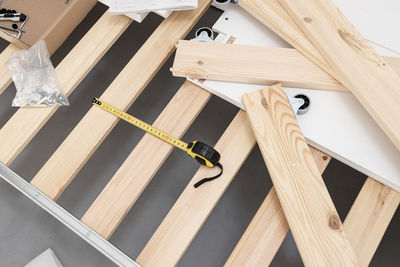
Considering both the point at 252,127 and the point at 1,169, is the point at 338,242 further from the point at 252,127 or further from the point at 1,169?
the point at 1,169

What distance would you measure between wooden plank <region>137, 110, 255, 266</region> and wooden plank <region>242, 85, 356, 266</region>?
77mm

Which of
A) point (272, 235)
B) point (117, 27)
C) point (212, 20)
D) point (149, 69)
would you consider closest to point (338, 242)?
point (272, 235)

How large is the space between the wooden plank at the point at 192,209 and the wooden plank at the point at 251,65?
0.57 ft

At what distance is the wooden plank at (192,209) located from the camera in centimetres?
108

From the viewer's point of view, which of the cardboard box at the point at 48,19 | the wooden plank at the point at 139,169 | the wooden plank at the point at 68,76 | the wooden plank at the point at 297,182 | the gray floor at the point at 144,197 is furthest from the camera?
the gray floor at the point at 144,197

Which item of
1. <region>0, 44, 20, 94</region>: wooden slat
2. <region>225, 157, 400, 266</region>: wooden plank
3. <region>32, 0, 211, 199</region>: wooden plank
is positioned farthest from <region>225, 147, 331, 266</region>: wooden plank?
<region>0, 44, 20, 94</region>: wooden slat

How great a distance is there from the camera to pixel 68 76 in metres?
1.31

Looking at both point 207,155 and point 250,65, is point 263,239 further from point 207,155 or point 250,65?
point 250,65

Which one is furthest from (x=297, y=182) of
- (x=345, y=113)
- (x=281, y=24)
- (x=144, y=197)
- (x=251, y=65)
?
(x=144, y=197)

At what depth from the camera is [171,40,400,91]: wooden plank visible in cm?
122

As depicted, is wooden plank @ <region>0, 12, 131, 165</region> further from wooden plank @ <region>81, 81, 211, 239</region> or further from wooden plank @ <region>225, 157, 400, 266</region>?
wooden plank @ <region>225, 157, 400, 266</region>

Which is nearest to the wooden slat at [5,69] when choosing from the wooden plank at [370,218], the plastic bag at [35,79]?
the plastic bag at [35,79]

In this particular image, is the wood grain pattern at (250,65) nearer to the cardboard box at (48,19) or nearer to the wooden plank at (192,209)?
the wooden plank at (192,209)

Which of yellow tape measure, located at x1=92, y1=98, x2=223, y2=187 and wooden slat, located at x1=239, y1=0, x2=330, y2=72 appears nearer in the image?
yellow tape measure, located at x1=92, y1=98, x2=223, y2=187
